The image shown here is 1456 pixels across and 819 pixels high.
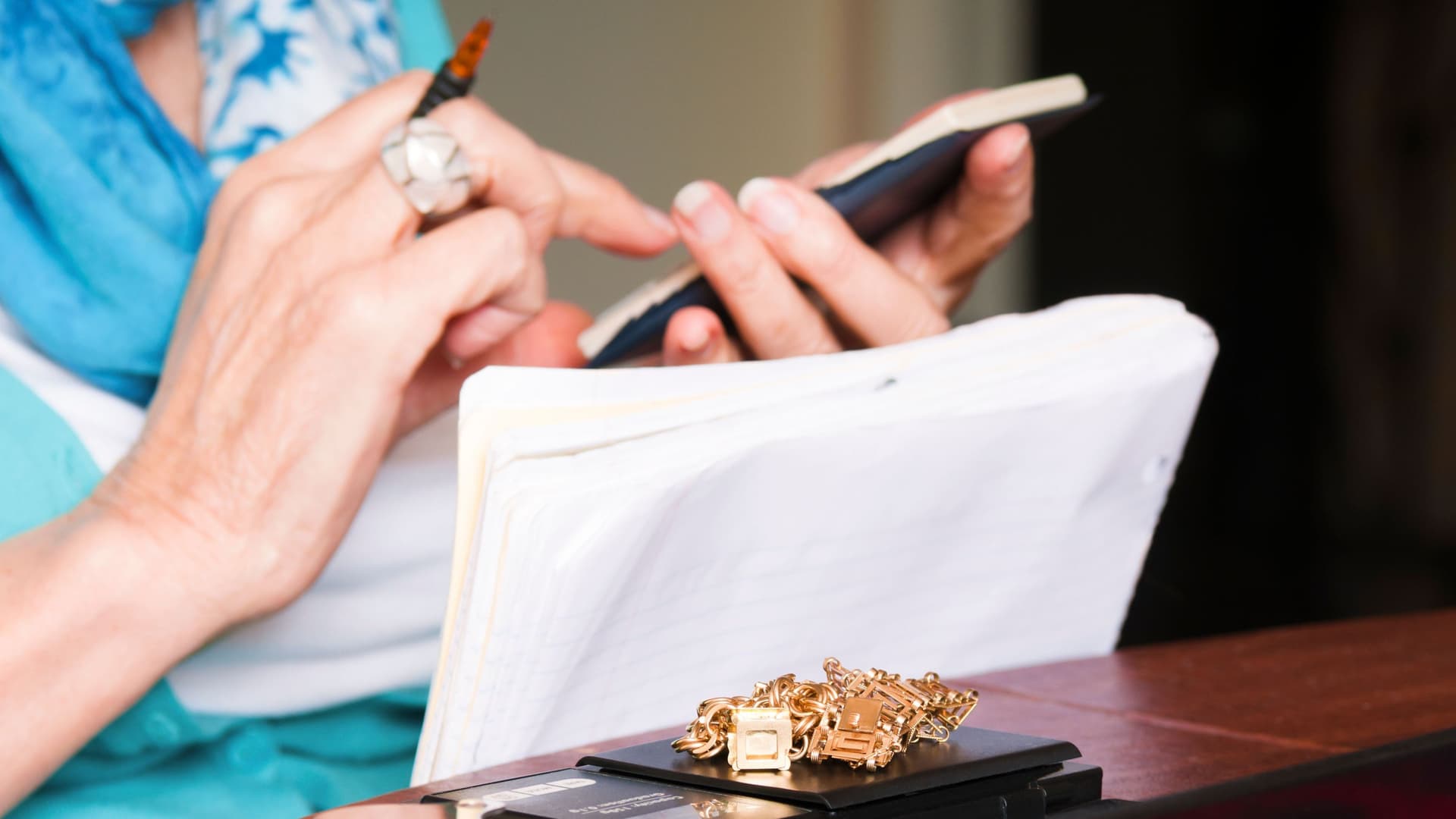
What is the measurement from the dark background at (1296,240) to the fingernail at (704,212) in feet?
6.85

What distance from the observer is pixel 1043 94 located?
1.73 feet

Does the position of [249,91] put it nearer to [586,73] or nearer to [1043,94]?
[1043,94]

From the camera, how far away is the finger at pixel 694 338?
517 mm

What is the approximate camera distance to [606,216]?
22.0 inches

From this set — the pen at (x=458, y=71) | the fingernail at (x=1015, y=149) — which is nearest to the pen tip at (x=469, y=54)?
the pen at (x=458, y=71)

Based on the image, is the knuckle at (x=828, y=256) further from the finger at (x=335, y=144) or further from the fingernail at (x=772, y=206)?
the finger at (x=335, y=144)

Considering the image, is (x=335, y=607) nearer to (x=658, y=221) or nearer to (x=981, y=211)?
(x=658, y=221)

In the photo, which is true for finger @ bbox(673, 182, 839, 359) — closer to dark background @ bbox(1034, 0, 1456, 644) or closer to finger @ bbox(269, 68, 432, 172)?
finger @ bbox(269, 68, 432, 172)

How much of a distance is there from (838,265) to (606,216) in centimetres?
10

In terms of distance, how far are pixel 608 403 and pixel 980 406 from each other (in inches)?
4.9

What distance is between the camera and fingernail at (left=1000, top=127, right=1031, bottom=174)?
1.74 ft

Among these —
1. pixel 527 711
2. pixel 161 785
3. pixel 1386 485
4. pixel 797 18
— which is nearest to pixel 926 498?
pixel 527 711

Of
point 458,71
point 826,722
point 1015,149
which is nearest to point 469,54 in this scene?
point 458,71

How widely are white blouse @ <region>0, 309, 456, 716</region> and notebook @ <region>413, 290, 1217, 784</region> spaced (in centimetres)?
14
